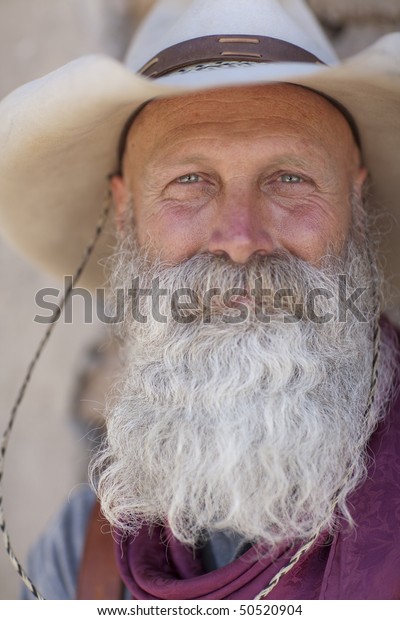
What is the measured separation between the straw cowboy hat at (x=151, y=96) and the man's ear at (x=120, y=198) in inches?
2.0

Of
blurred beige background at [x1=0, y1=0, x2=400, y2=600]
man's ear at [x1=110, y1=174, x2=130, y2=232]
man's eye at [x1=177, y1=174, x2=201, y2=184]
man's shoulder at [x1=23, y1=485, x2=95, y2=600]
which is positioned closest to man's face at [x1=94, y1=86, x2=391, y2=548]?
man's eye at [x1=177, y1=174, x2=201, y2=184]

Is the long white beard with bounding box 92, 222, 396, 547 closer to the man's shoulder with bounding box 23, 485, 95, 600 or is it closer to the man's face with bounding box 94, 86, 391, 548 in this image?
the man's face with bounding box 94, 86, 391, 548

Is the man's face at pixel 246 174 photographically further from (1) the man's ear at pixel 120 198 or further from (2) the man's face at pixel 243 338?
(1) the man's ear at pixel 120 198

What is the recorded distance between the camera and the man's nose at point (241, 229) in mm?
1664

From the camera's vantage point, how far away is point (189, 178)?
5.99 ft

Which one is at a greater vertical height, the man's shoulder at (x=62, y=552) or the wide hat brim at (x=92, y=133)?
the wide hat brim at (x=92, y=133)

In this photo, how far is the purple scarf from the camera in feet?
4.85

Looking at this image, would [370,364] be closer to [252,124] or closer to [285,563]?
[285,563]

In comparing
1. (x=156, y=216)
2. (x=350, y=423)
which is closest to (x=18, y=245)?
(x=156, y=216)

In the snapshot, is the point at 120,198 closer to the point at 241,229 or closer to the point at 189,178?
the point at 189,178

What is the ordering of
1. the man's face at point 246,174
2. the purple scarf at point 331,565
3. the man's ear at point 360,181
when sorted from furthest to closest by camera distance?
the man's ear at point 360,181 < the man's face at point 246,174 < the purple scarf at point 331,565

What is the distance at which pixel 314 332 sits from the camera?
1701 millimetres

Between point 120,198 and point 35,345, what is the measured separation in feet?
3.36
